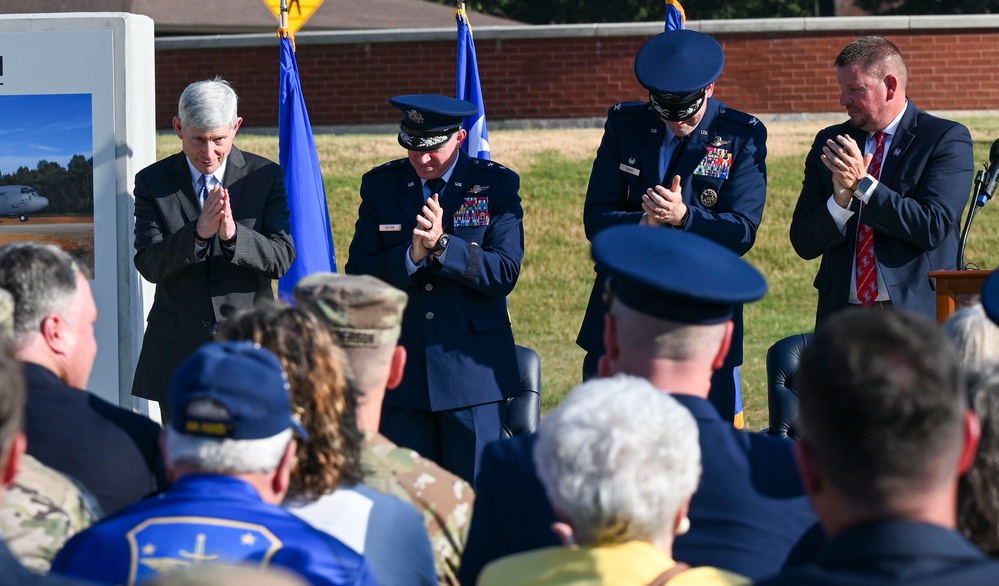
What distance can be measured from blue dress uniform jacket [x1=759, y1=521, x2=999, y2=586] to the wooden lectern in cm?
303

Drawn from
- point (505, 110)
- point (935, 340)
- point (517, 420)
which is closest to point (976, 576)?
point (935, 340)

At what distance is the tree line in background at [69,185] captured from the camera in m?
6.14

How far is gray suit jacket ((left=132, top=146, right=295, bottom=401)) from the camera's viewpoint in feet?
17.2

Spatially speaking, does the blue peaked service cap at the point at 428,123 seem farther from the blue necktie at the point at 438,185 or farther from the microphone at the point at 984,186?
the microphone at the point at 984,186

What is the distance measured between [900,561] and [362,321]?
1.55 metres

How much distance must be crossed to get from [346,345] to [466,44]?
4.95m

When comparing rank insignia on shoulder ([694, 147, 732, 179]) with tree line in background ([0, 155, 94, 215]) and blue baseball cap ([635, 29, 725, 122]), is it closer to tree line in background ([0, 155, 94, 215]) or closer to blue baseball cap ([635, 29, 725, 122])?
blue baseball cap ([635, 29, 725, 122])

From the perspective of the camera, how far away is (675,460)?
2.23 meters

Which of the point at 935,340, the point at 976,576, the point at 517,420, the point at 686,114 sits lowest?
the point at 517,420

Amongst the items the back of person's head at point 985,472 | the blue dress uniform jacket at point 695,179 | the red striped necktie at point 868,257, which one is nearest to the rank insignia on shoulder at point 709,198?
the blue dress uniform jacket at point 695,179

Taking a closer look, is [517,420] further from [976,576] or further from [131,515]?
[976,576]

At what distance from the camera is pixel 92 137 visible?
6.10m

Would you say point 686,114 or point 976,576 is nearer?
point 976,576

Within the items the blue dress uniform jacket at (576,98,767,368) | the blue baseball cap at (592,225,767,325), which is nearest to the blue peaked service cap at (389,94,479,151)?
the blue dress uniform jacket at (576,98,767,368)
